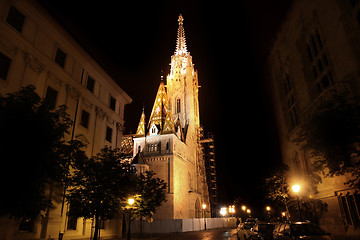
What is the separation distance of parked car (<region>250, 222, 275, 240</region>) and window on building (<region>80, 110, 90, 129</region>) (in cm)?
1633

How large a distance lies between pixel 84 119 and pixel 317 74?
75.3 feet

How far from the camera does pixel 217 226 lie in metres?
51.5

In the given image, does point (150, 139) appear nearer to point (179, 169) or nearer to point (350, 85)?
point (179, 169)

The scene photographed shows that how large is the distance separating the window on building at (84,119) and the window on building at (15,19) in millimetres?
8069

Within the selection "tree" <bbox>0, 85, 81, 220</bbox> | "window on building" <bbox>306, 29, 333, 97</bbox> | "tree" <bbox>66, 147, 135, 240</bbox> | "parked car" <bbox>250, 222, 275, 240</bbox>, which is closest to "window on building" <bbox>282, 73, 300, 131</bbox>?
"window on building" <bbox>306, 29, 333, 97</bbox>

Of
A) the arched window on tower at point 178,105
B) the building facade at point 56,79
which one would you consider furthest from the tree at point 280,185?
the arched window on tower at point 178,105

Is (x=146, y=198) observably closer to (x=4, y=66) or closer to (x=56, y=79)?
(x=56, y=79)

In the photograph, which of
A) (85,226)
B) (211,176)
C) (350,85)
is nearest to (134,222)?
(85,226)

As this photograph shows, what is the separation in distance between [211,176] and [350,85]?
58844 mm

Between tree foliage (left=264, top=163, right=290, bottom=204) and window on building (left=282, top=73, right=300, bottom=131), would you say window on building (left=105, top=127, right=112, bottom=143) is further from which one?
window on building (left=282, top=73, right=300, bottom=131)

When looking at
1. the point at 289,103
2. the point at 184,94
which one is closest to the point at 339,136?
the point at 289,103

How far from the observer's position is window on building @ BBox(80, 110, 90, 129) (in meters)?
20.9

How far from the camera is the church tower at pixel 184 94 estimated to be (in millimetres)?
60406

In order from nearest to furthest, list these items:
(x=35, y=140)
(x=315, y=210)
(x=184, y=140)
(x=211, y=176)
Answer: (x=35, y=140)
(x=315, y=210)
(x=184, y=140)
(x=211, y=176)
